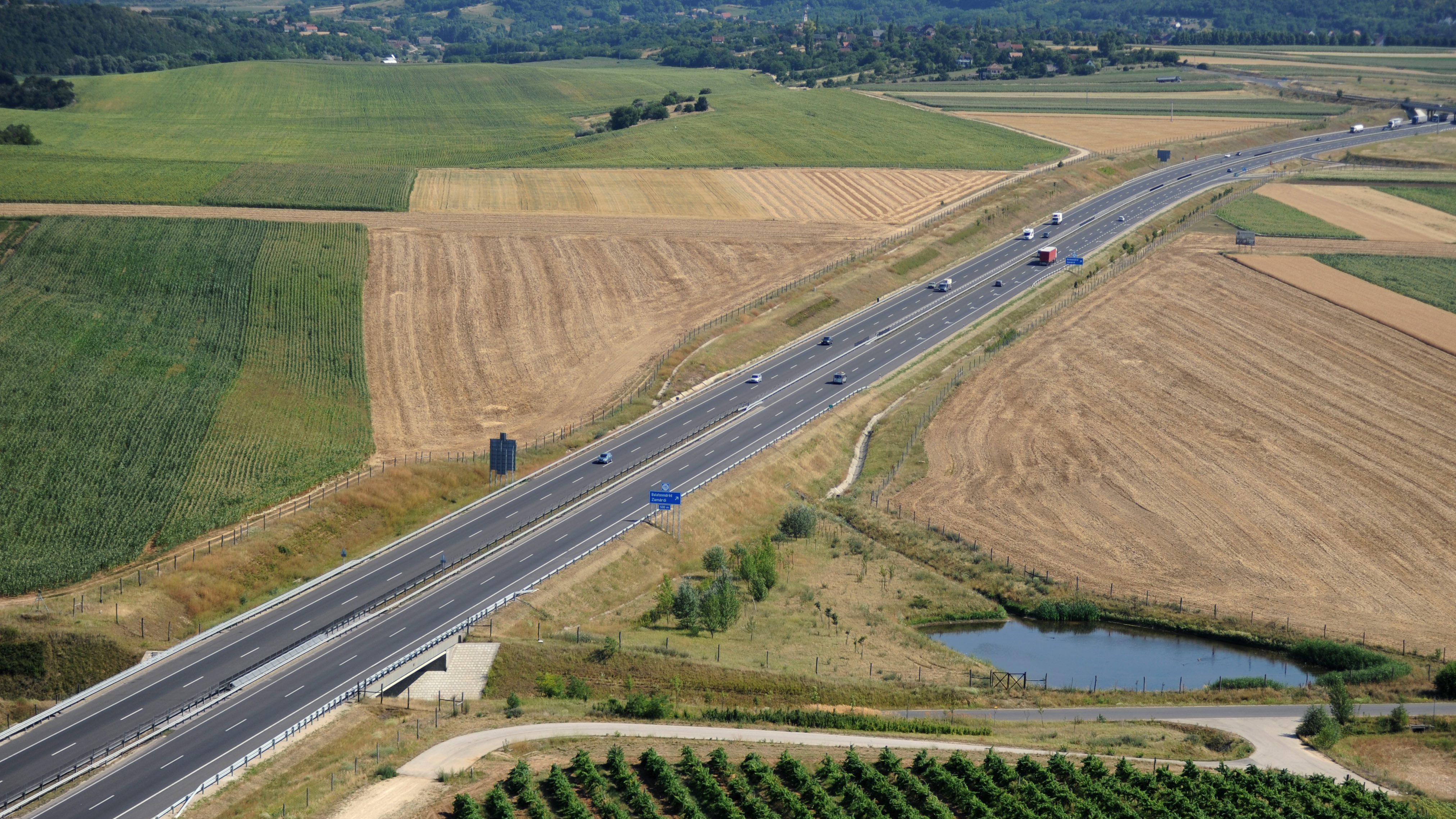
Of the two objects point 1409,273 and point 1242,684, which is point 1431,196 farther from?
point 1242,684

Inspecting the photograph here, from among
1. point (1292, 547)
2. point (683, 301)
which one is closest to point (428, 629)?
point (1292, 547)

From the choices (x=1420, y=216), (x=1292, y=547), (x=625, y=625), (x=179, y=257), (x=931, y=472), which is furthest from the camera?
(x=1420, y=216)

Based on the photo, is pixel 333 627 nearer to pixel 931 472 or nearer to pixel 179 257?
pixel 931 472

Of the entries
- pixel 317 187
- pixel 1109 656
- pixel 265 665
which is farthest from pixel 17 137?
pixel 1109 656

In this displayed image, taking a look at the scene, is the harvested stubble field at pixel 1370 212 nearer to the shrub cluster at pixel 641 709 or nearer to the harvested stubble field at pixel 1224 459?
the harvested stubble field at pixel 1224 459

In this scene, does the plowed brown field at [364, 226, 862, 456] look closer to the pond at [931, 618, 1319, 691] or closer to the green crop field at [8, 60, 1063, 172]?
the pond at [931, 618, 1319, 691]

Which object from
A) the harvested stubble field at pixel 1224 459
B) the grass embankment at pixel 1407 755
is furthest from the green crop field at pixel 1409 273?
the grass embankment at pixel 1407 755
